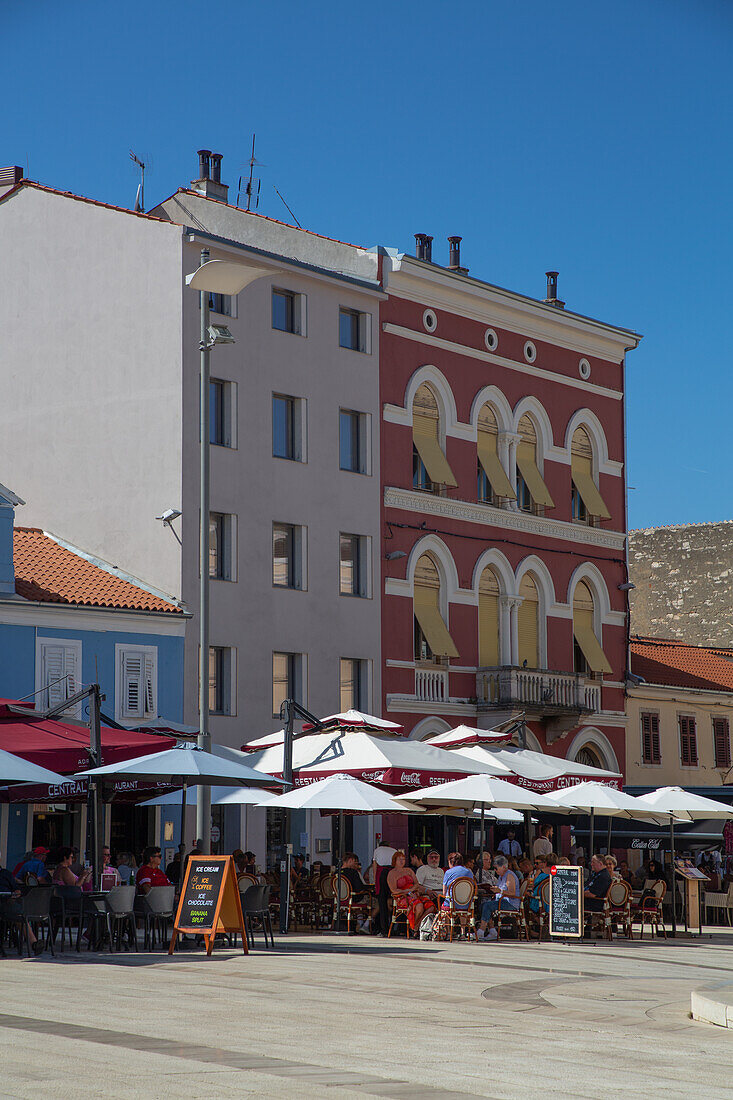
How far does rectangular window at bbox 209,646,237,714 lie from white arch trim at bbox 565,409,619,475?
14124 millimetres

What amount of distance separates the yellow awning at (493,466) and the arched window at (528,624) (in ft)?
8.39

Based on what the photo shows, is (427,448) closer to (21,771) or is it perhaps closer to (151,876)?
(151,876)

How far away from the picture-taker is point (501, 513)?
4241 cm

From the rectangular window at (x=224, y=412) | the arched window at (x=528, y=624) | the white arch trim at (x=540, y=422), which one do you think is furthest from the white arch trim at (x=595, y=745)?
the rectangular window at (x=224, y=412)

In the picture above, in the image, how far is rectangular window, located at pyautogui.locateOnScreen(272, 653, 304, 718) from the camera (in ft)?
121

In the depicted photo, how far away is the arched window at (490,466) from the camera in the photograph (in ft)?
139

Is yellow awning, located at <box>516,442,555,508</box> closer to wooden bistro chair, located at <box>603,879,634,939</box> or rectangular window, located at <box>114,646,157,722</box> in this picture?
rectangular window, located at <box>114,646,157,722</box>

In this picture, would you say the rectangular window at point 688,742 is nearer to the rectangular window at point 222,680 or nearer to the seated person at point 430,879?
the rectangular window at point 222,680

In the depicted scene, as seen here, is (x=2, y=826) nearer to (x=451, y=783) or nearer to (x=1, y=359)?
(x=451, y=783)

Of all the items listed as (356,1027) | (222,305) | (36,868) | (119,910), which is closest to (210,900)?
(119,910)

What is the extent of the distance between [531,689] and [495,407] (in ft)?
25.5

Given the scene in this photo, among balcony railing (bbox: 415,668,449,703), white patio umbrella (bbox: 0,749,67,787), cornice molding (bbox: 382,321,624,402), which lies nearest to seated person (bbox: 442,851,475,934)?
white patio umbrella (bbox: 0,749,67,787)

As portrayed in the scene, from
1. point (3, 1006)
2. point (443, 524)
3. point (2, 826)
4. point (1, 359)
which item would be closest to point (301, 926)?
point (2, 826)

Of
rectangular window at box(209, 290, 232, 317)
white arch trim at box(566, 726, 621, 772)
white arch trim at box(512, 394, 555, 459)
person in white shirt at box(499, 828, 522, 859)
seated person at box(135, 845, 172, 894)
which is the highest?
rectangular window at box(209, 290, 232, 317)
